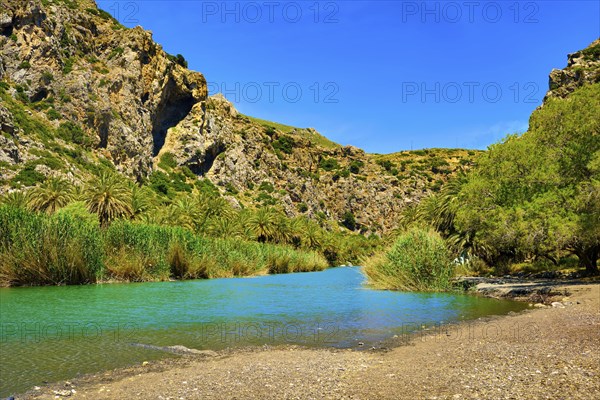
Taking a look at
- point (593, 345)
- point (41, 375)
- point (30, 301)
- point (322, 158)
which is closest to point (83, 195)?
point (30, 301)

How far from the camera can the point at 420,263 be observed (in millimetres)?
28281

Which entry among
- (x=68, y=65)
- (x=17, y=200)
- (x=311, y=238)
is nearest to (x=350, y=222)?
(x=311, y=238)

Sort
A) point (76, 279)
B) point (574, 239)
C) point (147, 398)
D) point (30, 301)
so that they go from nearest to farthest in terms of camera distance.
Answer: point (147, 398) < point (30, 301) < point (574, 239) < point (76, 279)

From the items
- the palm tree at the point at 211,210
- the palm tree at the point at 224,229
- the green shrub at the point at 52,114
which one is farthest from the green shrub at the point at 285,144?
the palm tree at the point at 224,229

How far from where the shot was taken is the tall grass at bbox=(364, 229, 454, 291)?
1103 inches

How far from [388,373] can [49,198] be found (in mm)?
52177

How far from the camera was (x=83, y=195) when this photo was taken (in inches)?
2046

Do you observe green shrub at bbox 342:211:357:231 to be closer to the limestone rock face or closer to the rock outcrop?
the limestone rock face

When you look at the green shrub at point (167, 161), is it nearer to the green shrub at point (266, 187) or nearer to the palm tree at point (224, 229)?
the green shrub at point (266, 187)

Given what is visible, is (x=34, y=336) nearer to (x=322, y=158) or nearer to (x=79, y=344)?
(x=79, y=344)

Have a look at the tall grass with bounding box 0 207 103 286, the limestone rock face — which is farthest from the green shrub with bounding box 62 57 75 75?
the tall grass with bounding box 0 207 103 286

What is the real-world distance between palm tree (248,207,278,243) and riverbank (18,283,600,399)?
65.8m

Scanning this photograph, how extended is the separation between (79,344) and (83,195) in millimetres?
44861

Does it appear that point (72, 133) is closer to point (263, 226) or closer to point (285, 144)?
point (263, 226)
